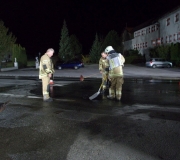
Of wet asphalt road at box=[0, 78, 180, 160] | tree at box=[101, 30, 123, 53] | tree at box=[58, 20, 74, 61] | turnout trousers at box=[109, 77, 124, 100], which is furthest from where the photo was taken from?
tree at box=[101, 30, 123, 53]

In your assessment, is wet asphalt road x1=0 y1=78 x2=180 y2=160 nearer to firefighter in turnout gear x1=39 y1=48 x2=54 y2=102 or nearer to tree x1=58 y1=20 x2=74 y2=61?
firefighter in turnout gear x1=39 y1=48 x2=54 y2=102

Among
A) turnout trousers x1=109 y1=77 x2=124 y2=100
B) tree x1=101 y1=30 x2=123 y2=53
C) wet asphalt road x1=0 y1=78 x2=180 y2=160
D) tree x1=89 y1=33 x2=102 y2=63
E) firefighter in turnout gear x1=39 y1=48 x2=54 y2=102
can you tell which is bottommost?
wet asphalt road x1=0 y1=78 x2=180 y2=160

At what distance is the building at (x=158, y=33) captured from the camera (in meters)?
32.4

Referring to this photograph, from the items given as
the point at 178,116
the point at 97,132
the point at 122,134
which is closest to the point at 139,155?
the point at 122,134

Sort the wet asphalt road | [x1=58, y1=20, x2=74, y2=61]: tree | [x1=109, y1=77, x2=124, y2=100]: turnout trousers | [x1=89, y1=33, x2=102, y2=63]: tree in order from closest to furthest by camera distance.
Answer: the wet asphalt road
[x1=109, y1=77, x2=124, y2=100]: turnout trousers
[x1=58, y1=20, x2=74, y2=61]: tree
[x1=89, y1=33, x2=102, y2=63]: tree

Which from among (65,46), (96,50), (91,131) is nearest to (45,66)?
(91,131)

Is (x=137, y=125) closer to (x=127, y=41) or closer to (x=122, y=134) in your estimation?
(x=122, y=134)

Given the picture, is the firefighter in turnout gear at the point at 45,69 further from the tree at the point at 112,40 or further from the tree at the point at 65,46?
the tree at the point at 112,40

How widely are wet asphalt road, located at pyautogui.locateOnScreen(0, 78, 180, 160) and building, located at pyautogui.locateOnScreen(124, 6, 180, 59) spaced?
2818 cm

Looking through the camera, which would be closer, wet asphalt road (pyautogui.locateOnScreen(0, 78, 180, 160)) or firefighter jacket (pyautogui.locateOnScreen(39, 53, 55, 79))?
wet asphalt road (pyautogui.locateOnScreen(0, 78, 180, 160))

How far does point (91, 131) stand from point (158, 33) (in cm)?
3624

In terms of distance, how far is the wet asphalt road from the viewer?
12.0 ft

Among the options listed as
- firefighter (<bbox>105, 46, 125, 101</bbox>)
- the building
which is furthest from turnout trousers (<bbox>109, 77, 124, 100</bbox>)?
the building

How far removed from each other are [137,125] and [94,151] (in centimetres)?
161
